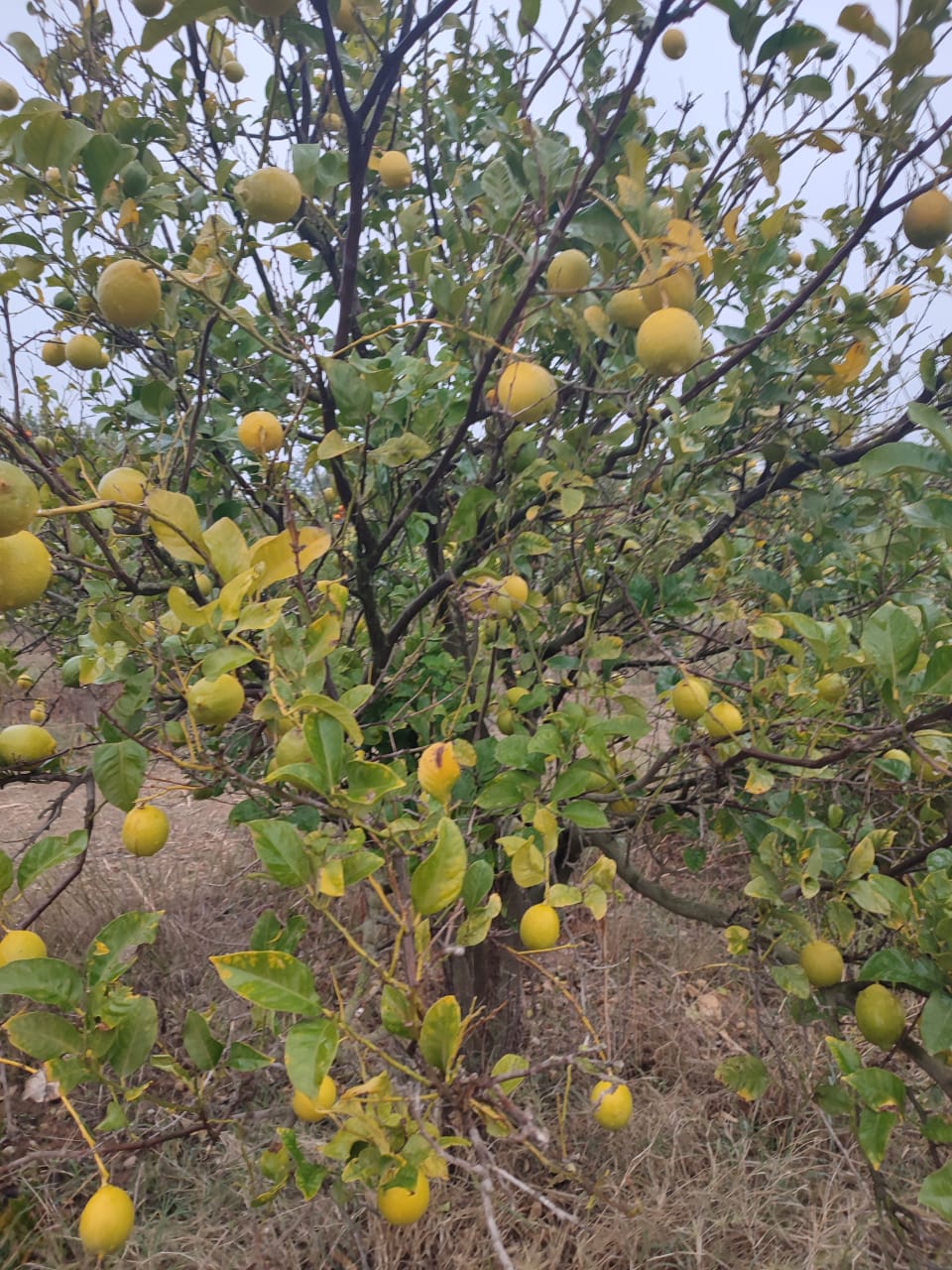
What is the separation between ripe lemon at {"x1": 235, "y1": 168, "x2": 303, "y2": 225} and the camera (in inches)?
38.3

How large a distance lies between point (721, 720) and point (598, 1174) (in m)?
1.22

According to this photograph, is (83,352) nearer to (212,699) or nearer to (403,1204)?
(212,699)

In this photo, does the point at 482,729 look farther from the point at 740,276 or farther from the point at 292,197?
the point at 740,276

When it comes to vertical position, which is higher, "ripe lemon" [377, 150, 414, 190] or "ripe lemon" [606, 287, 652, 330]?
"ripe lemon" [377, 150, 414, 190]

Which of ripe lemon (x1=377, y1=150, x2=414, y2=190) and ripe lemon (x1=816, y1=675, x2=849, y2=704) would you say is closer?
ripe lemon (x1=816, y1=675, x2=849, y2=704)

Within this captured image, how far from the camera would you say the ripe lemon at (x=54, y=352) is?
1.72 m

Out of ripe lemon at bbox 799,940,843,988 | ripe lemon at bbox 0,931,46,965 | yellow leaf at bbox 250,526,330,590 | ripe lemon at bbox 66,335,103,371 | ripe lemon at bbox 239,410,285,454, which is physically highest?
ripe lemon at bbox 66,335,103,371

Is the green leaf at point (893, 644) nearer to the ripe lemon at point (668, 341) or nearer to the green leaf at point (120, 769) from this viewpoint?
the ripe lemon at point (668, 341)

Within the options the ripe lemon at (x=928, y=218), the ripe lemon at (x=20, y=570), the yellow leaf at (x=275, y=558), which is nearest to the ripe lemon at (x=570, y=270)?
the ripe lemon at (x=928, y=218)

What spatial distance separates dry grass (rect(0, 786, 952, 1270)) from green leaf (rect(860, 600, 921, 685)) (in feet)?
1.91

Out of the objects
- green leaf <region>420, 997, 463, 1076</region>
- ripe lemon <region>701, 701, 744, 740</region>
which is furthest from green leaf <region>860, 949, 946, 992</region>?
A: green leaf <region>420, 997, 463, 1076</region>

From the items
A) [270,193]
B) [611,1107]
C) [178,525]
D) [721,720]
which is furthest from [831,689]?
[270,193]

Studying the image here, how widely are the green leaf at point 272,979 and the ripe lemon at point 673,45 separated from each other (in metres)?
1.75

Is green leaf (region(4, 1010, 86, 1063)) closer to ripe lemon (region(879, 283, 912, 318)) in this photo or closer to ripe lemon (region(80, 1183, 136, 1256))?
ripe lemon (region(80, 1183, 136, 1256))
